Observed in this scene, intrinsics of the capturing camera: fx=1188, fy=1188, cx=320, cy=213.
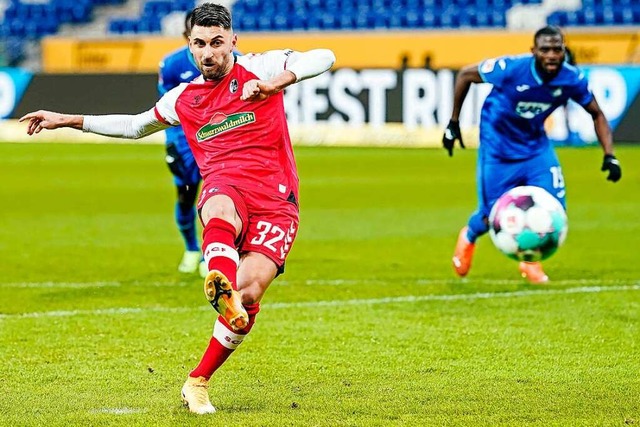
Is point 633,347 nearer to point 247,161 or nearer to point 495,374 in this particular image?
point 495,374

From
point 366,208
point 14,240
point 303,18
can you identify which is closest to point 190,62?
point 14,240

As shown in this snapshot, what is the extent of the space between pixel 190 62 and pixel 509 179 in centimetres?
270

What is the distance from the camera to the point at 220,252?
16.6ft

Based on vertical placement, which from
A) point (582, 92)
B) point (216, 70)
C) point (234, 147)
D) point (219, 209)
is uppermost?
point (216, 70)

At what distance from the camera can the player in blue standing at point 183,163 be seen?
9617 millimetres

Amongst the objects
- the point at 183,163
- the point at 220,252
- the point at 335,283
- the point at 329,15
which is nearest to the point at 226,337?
the point at 220,252

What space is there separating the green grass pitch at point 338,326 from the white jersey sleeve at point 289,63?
1534 millimetres

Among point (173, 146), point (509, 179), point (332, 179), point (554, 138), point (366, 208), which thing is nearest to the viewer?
point (509, 179)

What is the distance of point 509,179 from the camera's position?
30.3ft

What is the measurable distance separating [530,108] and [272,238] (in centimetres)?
398

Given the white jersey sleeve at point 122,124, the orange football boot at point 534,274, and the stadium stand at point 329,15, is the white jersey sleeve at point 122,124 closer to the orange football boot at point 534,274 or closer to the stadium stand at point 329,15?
the orange football boot at point 534,274

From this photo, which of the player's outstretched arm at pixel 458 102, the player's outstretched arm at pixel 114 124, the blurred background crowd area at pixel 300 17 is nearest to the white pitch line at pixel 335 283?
the player's outstretched arm at pixel 458 102

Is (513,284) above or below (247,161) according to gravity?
below

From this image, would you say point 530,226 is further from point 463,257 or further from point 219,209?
point 219,209
